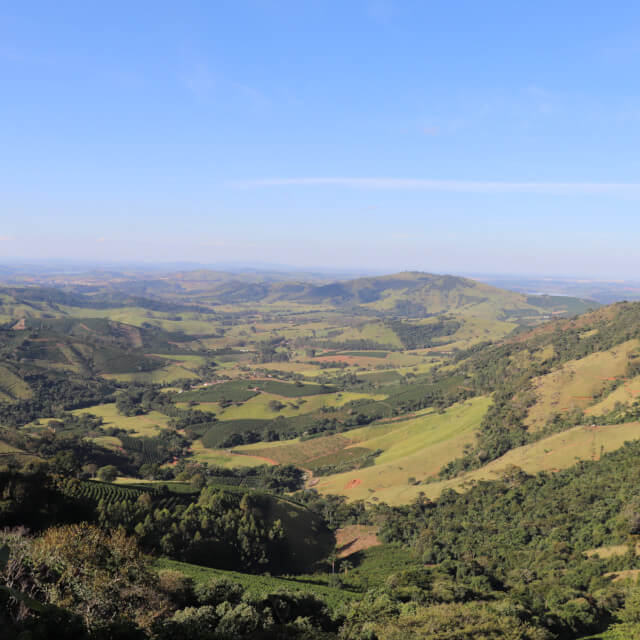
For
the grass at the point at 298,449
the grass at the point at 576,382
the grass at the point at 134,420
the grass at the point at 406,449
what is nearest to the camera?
the grass at the point at 406,449

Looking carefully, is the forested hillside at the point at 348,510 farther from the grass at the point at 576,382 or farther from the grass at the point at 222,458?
the grass at the point at 222,458

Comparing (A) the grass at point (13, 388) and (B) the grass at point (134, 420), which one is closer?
(B) the grass at point (134, 420)

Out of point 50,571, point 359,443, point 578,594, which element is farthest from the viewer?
point 359,443

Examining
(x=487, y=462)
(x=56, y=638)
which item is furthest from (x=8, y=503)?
(x=487, y=462)

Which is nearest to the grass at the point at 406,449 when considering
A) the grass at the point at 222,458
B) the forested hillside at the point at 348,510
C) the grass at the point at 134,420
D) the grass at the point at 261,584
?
the forested hillside at the point at 348,510

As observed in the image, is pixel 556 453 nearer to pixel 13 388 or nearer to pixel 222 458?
pixel 222 458

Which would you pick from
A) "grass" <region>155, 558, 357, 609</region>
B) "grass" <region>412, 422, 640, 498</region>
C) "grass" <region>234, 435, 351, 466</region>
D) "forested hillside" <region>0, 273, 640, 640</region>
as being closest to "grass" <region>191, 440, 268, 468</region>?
"forested hillside" <region>0, 273, 640, 640</region>

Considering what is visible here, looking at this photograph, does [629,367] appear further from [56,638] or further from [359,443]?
[56,638]
